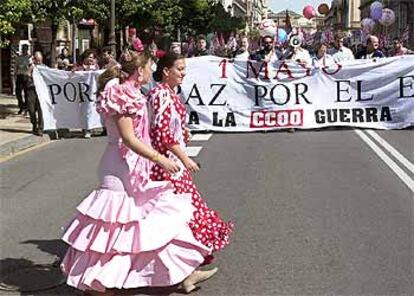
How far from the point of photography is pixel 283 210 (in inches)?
328

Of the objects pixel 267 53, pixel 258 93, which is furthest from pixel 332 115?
pixel 267 53

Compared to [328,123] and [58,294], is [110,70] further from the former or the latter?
[328,123]

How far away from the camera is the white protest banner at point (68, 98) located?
16.1 meters

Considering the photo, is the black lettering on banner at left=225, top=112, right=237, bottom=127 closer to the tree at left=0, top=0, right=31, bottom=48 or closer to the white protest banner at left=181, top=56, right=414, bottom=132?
the white protest banner at left=181, top=56, right=414, bottom=132

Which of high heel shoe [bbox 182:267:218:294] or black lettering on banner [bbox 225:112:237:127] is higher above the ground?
black lettering on banner [bbox 225:112:237:127]

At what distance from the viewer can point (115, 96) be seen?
5188 mm

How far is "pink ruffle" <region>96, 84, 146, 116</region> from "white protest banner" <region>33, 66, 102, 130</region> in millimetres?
10862

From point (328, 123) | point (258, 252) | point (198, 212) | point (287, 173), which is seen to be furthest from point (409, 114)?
point (198, 212)

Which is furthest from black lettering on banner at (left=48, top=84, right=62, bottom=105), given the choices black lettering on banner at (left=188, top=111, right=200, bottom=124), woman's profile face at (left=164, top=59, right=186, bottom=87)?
woman's profile face at (left=164, top=59, right=186, bottom=87)

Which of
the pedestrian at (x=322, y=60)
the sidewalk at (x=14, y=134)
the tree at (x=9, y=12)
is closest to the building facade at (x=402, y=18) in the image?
the pedestrian at (x=322, y=60)

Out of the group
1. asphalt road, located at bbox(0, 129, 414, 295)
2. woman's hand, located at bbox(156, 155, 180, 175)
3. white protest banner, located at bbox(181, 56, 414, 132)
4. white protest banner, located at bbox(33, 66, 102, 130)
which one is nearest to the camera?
woman's hand, located at bbox(156, 155, 180, 175)

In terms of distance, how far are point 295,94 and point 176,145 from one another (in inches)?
444

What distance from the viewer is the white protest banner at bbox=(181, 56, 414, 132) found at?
16.5m

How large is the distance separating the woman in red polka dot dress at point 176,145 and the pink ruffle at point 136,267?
0.72 ft
